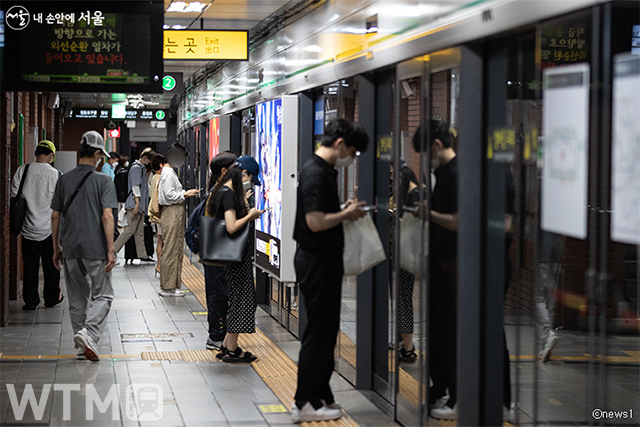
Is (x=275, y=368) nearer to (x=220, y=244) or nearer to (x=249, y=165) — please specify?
(x=220, y=244)

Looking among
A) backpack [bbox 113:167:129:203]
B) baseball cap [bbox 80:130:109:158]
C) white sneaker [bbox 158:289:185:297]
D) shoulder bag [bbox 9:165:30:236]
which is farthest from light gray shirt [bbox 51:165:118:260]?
backpack [bbox 113:167:129:203]

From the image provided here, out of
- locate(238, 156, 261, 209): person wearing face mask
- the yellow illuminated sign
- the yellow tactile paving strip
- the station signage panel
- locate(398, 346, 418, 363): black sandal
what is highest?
the station signage panel

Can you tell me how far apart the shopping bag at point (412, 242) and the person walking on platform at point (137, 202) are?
789 cm

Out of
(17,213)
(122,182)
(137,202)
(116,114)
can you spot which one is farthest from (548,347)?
(116,114)

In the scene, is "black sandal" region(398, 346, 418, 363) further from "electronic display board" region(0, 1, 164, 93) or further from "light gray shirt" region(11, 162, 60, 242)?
"light gray shirt" region(11, 162, 60, 242)

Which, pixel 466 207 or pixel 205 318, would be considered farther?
pixel 205 318

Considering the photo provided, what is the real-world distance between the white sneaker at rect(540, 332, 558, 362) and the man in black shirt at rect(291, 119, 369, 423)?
6.36ft

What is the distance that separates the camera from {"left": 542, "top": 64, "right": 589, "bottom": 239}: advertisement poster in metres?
3.46

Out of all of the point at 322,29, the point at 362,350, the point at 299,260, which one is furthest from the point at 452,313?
the point at 322,29

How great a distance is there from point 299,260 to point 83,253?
2.32m

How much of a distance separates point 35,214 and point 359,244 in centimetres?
516

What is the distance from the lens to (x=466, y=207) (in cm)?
422

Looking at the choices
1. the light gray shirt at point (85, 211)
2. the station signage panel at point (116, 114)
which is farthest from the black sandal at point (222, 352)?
the station signage panel at point (116, 114)

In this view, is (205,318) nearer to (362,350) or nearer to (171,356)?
(171,356)
